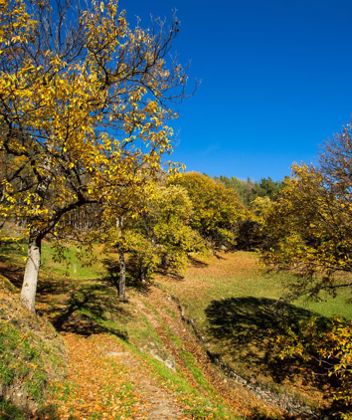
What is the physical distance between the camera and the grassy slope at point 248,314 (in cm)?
2062

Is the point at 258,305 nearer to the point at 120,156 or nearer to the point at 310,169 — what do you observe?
the point at 310,169

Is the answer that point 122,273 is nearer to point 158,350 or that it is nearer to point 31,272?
point 158,350

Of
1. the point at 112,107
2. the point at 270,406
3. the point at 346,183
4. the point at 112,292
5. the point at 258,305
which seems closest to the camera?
the point at 112,107

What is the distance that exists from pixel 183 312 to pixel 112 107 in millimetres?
23222

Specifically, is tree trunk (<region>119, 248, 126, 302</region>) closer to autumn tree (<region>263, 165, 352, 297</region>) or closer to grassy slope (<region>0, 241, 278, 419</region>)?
grassy slope (<region>0, 241, 278, 419</region>)

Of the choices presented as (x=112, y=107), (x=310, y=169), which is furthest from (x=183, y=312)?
(x=112, y=107)

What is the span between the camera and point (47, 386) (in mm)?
10172

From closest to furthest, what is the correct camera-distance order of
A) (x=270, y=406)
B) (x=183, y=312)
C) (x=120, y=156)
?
(x=120, y=156)
(x=270, y=406)
(x=183, y=312)

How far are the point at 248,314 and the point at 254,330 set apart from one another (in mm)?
4356

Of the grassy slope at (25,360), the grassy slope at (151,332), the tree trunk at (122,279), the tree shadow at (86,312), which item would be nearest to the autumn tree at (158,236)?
the tree trunk at (122,279)

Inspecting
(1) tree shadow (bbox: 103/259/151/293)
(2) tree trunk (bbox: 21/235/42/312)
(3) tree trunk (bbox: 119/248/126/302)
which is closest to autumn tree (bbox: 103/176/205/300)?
(3) tree trunk (bbox: 119/248/126/302)

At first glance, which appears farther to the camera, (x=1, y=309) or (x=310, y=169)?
(x=310, y=169)

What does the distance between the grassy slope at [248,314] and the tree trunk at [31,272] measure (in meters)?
10.2

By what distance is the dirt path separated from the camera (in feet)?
32.6
